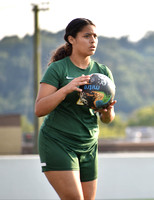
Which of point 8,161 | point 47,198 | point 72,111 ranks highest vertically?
point 72,111

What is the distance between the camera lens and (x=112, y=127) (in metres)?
83.1

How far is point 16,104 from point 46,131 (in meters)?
80.5

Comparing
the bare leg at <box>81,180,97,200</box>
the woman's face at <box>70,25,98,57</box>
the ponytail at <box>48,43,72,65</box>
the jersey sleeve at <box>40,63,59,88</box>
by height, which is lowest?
the bare leg at <box>81,180,97,200</box>

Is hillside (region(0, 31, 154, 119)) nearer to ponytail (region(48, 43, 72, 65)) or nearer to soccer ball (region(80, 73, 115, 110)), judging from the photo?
ponytail (region(48, 43, 72, 65))

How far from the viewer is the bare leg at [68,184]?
129 inches

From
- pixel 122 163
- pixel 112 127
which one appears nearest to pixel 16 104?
pixel 112 127

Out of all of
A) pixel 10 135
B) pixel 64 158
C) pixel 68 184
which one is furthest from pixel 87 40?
pixel 10 135

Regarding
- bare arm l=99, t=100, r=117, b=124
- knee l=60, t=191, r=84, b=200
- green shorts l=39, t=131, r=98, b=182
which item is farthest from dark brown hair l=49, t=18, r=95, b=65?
knee l=60, t=191, r=84, b=200

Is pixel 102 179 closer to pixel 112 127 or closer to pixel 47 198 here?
pixel 47 198

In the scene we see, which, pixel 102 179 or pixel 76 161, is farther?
pixel 102 179

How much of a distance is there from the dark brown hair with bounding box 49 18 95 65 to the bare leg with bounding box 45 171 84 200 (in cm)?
89

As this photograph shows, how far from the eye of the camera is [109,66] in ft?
304

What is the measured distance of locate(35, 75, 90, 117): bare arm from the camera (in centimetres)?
326

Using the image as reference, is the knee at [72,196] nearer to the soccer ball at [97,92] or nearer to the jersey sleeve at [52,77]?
the soccer ball at [97,92]
